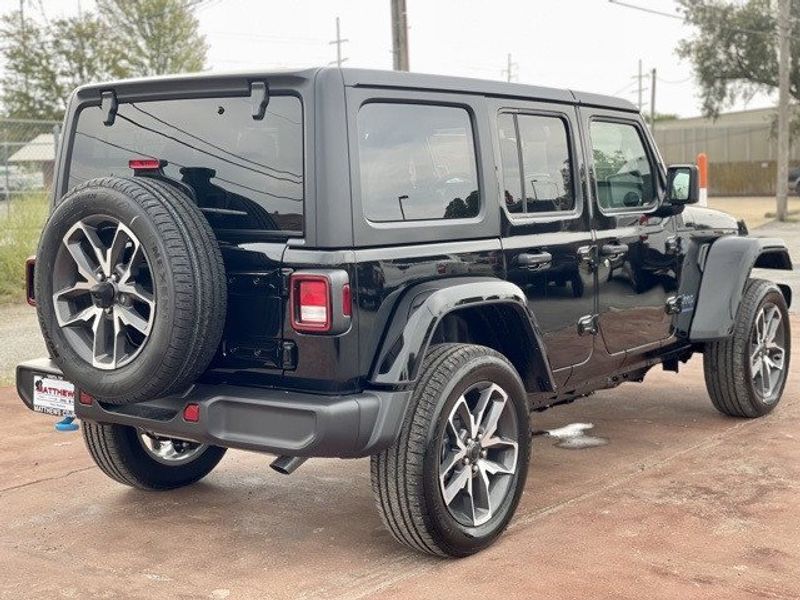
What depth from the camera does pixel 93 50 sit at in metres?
41.5

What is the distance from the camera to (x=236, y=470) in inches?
220

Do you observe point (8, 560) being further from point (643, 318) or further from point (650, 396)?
point (650, 396)

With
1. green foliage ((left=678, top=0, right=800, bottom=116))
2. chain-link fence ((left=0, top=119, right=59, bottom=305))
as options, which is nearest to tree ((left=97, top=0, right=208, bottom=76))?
green foliage ((left=678, top=0, right=800, bottom=116))

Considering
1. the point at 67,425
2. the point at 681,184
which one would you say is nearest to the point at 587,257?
the point at 681,184

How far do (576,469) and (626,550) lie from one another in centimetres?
124

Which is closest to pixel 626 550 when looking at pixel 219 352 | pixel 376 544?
pixel 376 544

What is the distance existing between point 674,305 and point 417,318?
2372 mm

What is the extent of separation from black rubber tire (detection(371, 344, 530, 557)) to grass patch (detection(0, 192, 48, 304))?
8971mm

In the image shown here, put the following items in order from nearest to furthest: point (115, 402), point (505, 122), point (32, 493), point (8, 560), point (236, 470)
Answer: point (115, 402), point (8, 560), point (505, 122), point (32, 493), point (236, 470)

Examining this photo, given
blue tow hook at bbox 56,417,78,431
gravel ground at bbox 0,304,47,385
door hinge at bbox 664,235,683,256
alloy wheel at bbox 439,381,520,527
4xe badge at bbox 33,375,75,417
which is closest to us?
alloy wheel at bbox 439,381,520,527

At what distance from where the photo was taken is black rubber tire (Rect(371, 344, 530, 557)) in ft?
13.0

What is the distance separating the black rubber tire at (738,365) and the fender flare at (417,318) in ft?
7.92

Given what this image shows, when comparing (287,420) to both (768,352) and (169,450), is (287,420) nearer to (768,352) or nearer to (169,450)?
(169,450)

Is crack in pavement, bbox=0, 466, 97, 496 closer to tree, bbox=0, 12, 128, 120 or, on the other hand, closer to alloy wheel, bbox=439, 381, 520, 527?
alloy wheel, bbox=439, 381, 520, 527
